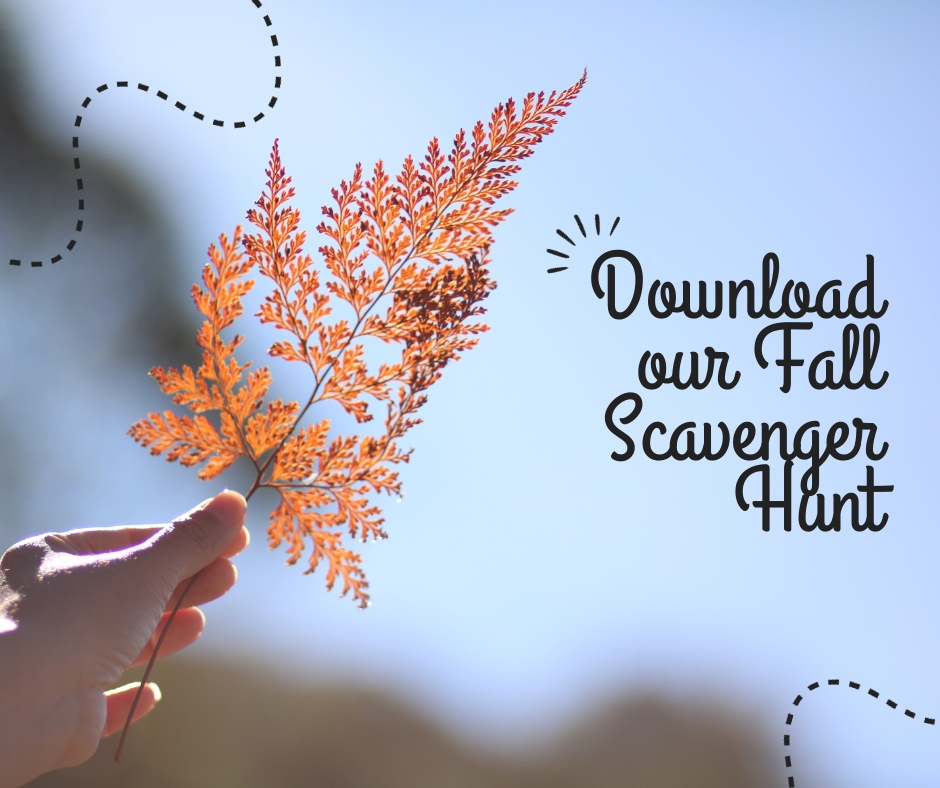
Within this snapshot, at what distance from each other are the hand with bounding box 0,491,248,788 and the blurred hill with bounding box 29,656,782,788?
22.9ft

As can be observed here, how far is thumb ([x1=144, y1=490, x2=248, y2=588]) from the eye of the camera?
6.69ft

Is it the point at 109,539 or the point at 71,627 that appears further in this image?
the point at 109,539

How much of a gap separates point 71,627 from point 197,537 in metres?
0.39

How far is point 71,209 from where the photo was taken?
8039 mm

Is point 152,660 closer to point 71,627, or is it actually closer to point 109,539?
point 71,627

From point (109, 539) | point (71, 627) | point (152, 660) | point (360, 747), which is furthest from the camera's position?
point (360, 747)

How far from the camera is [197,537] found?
2100mm

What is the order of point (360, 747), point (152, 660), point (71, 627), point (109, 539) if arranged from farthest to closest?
point (360, 747)
point (109, 539)
point (152, 660)
point (71, 627)

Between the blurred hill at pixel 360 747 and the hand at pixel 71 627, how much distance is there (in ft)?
22.9

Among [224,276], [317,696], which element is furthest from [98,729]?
[317,696]

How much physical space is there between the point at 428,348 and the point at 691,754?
490 inches

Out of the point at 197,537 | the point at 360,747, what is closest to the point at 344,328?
the point at 197,537

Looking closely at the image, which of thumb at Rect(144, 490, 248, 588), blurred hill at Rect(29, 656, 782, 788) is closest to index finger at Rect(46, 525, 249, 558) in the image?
thumb at Rect(144, 490, 248, 588)

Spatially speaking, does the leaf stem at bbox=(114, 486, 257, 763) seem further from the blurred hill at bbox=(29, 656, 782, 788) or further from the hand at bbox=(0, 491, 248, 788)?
the blurred hill at bbox=(29, 656, 782, 788)
